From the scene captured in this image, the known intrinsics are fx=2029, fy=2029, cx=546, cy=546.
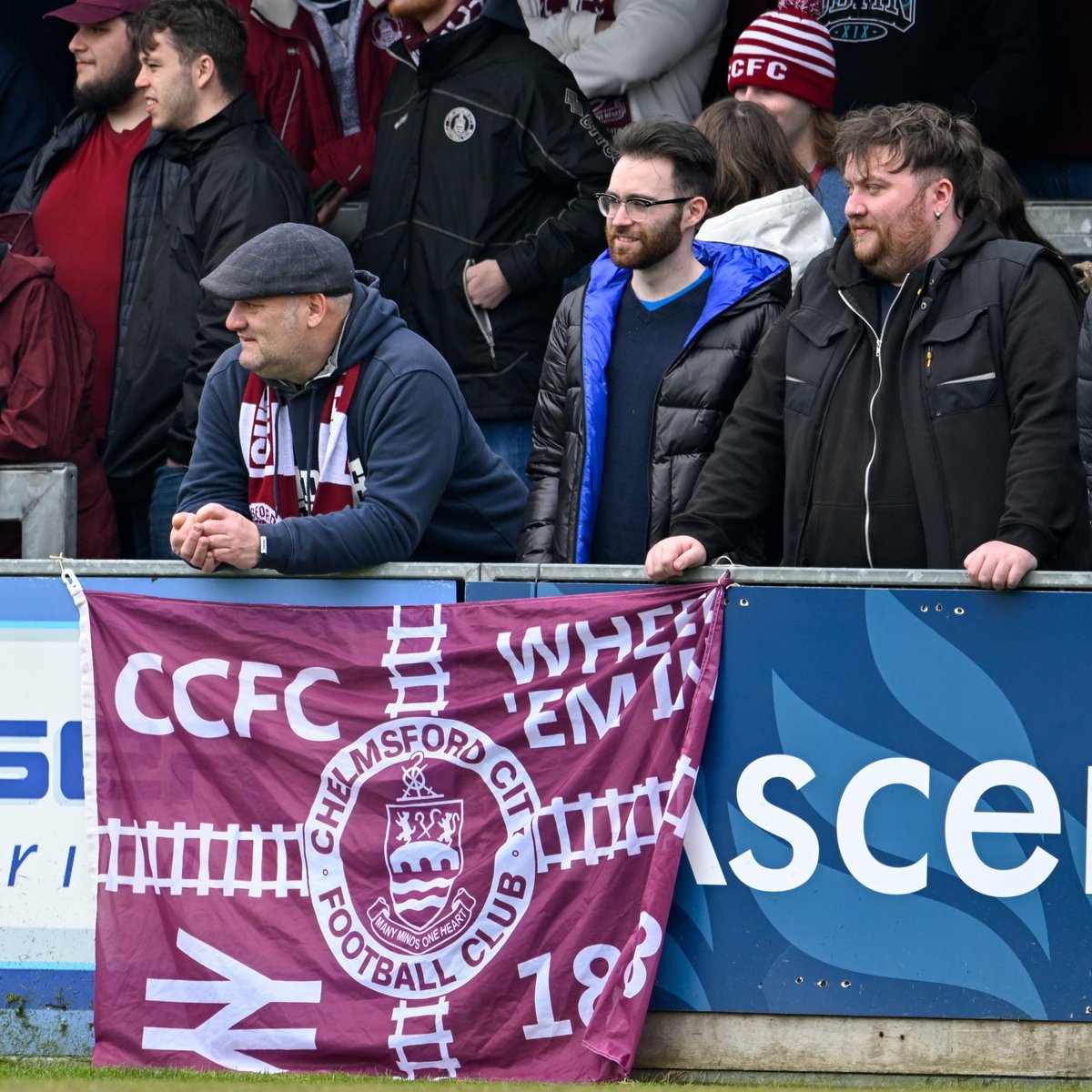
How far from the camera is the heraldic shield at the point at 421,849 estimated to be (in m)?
5.09

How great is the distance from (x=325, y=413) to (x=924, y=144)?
1754 millimetres

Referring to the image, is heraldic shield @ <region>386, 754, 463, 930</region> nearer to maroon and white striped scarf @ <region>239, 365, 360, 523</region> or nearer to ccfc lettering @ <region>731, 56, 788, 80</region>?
maroon and white striped scarf @ <region>239, 365, 360, 523</region>

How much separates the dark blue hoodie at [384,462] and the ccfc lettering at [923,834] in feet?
3.79

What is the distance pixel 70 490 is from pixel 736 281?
2326 millimetres

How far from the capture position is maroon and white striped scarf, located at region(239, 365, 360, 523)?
5516mm

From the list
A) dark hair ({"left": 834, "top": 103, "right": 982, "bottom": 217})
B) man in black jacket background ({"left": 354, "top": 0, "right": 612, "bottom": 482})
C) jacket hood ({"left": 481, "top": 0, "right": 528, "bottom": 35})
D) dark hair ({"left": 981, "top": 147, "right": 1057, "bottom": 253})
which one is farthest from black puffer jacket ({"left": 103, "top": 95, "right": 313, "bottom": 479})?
dark hair ({"left": 981, "top": 147, "right": 1057, "bottom": 253})

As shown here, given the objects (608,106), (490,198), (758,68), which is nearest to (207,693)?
(490,198)

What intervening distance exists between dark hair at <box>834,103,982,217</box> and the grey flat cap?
140cm

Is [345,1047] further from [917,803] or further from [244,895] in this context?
[917,803]

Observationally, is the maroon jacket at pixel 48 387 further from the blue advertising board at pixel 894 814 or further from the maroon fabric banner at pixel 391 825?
the blue advertising board at pixel 894 814

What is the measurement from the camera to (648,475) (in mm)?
5762

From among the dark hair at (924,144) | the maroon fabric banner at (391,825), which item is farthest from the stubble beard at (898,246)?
the maroon fabric banner at (391,825)

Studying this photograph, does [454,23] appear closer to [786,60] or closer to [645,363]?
[786,60]

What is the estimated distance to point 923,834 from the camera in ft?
16.3
